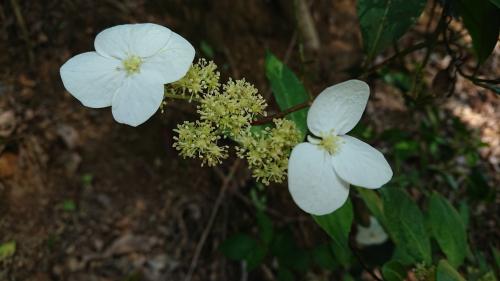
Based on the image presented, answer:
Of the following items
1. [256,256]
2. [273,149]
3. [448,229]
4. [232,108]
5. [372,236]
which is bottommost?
[372,236]

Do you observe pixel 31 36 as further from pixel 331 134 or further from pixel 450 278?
pixel 450 278

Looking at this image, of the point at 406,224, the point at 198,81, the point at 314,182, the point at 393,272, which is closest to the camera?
the point at 314,182

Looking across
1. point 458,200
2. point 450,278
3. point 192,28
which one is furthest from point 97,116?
point 458,200

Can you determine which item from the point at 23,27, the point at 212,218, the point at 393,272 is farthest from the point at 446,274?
the point at 23,27

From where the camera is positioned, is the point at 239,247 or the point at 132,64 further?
the point at 239,247

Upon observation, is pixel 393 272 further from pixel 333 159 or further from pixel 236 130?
pixel 236 130

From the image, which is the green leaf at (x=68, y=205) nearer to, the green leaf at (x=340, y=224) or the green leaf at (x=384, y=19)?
the green leaf at (x=340, y=224)

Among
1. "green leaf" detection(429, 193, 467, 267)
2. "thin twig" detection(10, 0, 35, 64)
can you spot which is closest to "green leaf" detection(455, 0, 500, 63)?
"green leaf" detection(429, 193, 467, 267)
